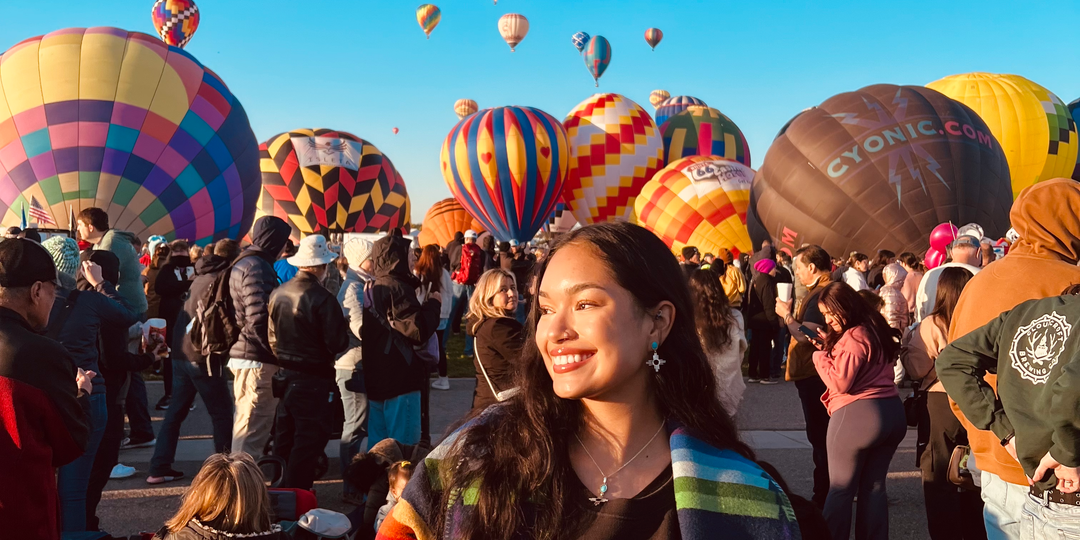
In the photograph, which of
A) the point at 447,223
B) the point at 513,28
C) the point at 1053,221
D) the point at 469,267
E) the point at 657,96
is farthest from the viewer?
the point at 657,96

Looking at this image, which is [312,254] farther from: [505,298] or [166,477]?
[166,477]

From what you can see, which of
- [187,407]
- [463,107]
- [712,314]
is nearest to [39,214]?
[187,407]

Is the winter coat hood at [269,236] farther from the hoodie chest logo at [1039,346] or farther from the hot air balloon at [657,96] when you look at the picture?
the hot air balloon at [657,96]

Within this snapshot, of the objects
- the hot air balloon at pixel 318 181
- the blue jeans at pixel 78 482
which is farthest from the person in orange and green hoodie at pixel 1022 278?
the hot air balloon at pixel 318 181

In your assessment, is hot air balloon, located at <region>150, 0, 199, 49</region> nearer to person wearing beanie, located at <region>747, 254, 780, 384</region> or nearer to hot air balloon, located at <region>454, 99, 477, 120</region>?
person wearing beanie, located at <region>747, 254, 780, 384</region>

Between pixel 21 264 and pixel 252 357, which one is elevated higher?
pixel 21 264

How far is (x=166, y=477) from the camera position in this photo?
535 cm

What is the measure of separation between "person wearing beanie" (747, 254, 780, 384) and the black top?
8.35m

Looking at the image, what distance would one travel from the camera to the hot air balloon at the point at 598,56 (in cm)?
4088

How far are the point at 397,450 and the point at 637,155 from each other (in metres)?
24.7

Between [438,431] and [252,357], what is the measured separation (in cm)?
213

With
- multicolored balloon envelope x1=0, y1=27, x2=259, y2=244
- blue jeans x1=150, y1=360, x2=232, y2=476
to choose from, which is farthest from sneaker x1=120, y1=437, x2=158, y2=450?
multicolored balloon envelope x1=0, y1=27, x2=259, y2=244

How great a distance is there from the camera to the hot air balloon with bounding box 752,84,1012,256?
16.5 metres

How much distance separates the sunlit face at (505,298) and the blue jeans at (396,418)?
1.19 metres
